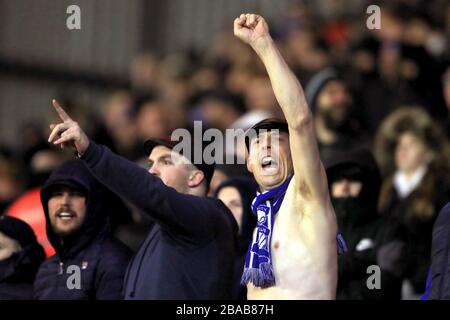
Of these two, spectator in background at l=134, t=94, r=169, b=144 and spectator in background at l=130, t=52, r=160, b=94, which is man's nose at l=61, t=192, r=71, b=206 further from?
spectator in background at l=130, t=52, r=160, b=94

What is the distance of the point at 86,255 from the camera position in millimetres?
8039

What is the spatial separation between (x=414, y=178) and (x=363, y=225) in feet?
5.22

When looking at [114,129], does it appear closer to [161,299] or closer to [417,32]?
[417,32]

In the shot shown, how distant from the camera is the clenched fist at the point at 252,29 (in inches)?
269

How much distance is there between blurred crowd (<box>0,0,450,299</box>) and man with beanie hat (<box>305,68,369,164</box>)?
1 cm

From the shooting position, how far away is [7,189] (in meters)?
11.8

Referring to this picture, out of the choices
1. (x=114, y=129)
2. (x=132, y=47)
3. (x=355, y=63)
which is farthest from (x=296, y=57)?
(x=132, y=47)

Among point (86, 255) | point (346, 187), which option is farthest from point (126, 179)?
point (346, 187)

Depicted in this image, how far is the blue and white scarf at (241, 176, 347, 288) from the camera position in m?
6.83

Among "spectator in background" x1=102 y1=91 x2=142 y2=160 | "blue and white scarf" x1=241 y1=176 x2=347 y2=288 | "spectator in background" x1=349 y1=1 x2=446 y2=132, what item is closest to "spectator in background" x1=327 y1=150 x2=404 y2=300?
"blue and white scarf" x1=241 y1=176 x2=347 y2=288

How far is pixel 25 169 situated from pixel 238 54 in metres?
3.18

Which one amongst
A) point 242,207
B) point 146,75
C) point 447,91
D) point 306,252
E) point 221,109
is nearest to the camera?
point 306,252

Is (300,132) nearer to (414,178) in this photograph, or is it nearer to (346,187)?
(346,187)
